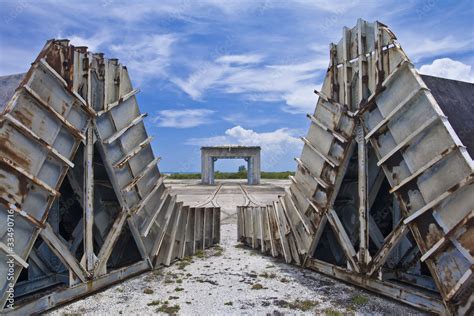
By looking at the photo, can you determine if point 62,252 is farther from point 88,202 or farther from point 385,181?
point 385,181

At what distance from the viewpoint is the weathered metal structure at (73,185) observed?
5512mm

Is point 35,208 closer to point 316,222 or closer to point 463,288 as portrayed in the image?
point 316,222

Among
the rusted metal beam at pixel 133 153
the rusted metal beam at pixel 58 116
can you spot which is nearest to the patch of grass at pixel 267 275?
the rusted metal beam at pixel 133 153


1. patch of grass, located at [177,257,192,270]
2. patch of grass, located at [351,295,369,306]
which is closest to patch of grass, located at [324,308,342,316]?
patch of grass, located at [351,295,369,306]

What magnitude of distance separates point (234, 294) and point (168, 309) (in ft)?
4.49

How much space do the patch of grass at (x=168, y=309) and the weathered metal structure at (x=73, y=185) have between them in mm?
1556

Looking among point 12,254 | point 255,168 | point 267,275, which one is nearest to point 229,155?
point 255,168

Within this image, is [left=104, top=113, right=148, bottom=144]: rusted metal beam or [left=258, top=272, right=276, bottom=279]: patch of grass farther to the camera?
[left=258, top=272, right=276, bottom=279]: patch of grass

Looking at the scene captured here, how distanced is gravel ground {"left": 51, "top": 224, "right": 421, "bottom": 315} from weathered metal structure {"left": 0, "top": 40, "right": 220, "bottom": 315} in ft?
1.66

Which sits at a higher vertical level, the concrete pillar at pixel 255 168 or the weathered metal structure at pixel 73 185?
the concrete pillar at pixel 255 168

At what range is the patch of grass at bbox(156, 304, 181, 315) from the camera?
6062mm

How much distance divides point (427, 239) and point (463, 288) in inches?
31.8

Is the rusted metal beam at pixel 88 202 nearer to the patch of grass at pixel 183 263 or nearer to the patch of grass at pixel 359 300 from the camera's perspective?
the patch of grass at pixel 183 263

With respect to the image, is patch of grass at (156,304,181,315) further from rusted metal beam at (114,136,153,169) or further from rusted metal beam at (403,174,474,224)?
rusted metal beam at (403,174,474,224)
